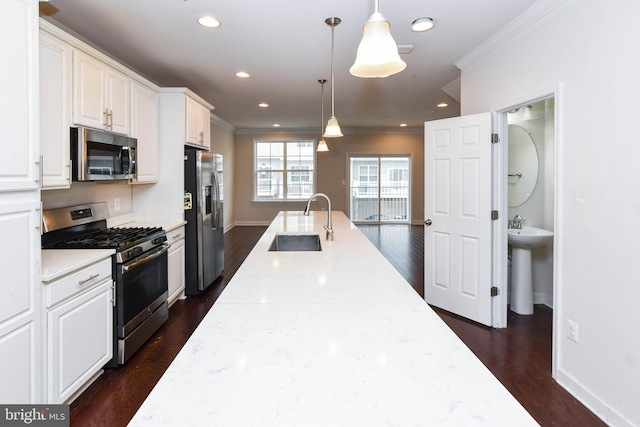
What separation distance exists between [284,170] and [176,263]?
20.0ft

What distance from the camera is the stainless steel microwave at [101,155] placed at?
2.37 meters

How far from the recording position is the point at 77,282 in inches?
79.4

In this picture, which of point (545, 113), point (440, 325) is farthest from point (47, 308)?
point (545, 113)

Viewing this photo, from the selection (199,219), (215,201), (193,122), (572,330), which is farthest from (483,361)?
(193,122)

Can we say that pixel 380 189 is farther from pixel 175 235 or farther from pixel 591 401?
pixel 591 401

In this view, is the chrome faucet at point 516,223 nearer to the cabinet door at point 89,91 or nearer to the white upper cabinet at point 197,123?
the white upper cabinet at point 197,123

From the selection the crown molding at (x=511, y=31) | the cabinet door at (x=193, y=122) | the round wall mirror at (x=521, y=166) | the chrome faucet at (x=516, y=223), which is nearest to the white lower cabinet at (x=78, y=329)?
the cabinet door at (x=193, y=122)

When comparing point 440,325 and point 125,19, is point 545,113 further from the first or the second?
point 125,19

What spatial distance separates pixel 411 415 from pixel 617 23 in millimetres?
2321

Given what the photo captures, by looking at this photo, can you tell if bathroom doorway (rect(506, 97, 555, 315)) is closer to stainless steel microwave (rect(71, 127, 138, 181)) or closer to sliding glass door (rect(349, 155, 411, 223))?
stainless steel microwave (rect(71, 127, 138, 181))

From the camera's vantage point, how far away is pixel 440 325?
1.12 meters

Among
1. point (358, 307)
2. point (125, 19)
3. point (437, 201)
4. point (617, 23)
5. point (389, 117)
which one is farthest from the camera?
point (389, 117)

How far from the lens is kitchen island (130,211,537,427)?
0.68m

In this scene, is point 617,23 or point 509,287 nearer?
point 617,23
